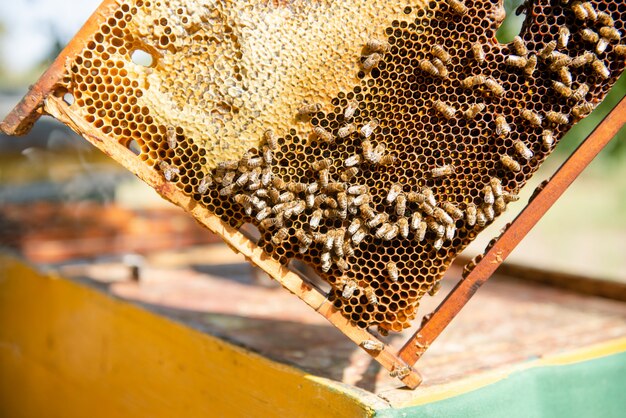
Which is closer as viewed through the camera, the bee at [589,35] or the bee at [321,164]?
the bee at [589,35]

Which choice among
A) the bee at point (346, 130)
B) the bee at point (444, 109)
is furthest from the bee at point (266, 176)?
the bee at point (444, 109)

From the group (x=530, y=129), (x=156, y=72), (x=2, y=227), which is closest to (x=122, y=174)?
(x=2, y=227)

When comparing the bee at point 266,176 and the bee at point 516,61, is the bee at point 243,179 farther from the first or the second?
the bee at point 516,61

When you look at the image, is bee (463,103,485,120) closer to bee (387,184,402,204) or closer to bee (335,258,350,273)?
bee (387,184,402,204)

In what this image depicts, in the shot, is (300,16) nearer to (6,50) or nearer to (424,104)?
(424,104)

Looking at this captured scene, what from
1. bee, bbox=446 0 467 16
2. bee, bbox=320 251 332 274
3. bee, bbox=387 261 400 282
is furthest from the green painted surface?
bee, bbox=446 0 467 16

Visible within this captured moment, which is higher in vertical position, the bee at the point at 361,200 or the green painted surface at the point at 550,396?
the bee at the point at 361,200
